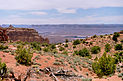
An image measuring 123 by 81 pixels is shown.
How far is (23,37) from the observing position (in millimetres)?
60250

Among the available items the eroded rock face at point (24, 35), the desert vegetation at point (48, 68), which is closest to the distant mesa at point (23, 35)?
the eroded rock face at point (24, 35)

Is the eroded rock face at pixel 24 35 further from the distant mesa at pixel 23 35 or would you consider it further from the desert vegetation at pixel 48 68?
the desert vegetation at pixel 48 68

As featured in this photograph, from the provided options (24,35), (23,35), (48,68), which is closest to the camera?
(48,68)

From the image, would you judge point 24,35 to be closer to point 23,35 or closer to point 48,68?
point 23,35

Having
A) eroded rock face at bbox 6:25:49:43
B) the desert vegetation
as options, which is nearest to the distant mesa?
eroded rock face at bbox 6:25:49:43

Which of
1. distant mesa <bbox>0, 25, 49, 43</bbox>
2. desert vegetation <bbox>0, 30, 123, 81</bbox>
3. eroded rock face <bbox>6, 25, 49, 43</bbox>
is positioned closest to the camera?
desert vegetation <bbox>0, 30, 123, 81</bbox>

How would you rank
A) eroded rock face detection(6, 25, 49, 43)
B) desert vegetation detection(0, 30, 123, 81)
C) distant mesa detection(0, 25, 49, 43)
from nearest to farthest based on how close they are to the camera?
desert vegetation detection(0, 30, 123, 81) → distant mesa detection(0, 25, 49, 43) → eroded rock face detection(6, 25, 49, 43)

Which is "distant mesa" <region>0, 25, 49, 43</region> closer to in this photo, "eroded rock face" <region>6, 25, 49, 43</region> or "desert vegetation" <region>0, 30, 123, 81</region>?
"eroded rock face" <region>6, 25, 49, 43</region>

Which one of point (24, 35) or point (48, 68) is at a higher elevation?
point (48, 68)

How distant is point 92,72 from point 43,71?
5.41 meters

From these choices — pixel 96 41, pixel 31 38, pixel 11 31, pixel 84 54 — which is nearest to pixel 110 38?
pixel 96 41

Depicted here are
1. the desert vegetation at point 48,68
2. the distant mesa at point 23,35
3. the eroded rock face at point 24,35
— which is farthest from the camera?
the eroded rock face at point 24,35

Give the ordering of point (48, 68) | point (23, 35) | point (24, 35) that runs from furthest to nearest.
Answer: point (24, 35) → point (23, 35) → point (48, 68)

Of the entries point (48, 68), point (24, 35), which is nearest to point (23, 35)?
point (24, 35)
